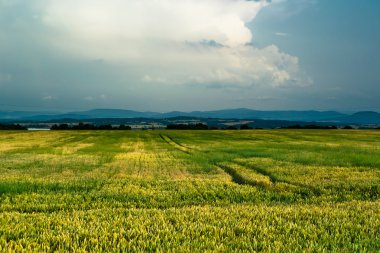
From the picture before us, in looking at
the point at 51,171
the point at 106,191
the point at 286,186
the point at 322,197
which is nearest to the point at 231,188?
the point at 286,186

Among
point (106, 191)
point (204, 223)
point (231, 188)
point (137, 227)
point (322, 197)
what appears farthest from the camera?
point (231, 188)

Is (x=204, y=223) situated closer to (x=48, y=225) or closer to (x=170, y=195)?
(x=48, y=225)

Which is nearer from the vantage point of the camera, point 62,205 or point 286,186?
point 62,205

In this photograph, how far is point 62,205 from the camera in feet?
43.5

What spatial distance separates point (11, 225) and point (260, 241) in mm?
6260

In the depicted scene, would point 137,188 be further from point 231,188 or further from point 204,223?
point 204,223

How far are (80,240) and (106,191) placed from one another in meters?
9.28

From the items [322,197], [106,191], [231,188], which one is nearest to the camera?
[322,197]

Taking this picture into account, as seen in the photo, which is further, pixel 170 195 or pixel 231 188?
pixel 231 188

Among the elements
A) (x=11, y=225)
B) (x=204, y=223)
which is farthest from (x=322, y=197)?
(x=11, y=225)

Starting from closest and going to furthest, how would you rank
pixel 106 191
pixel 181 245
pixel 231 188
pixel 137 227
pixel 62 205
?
pixel 181 245
pixel 137 227
pixel 62 205
pixel 106 191
pixel 231 188

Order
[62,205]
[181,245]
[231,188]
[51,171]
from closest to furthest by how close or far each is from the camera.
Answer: [181,245], [62,205], [231,188], [51,171]

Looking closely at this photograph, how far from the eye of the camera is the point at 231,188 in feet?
59.5

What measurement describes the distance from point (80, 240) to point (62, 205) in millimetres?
5903
